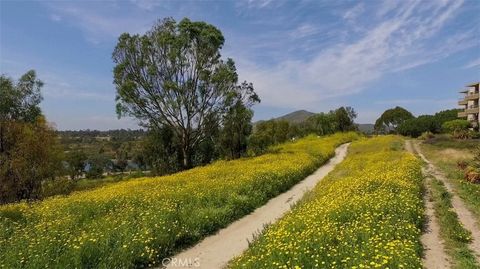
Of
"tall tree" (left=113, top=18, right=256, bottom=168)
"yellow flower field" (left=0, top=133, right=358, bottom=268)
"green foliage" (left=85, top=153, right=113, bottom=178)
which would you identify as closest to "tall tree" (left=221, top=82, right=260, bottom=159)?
"tall tree" (left=113, top=18, right=256, bottom=168)

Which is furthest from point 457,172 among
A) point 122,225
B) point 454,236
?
point 122,225

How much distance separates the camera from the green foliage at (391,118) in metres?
135

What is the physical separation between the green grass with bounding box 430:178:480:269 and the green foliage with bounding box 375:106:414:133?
124590mm

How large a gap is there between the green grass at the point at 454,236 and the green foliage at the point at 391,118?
12459 cm

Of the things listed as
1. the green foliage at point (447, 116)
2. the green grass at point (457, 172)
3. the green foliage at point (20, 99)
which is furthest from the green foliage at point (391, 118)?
the green foliage at point (20, 99)

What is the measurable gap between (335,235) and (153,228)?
5.53 metres

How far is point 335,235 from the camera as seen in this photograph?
10859 mm

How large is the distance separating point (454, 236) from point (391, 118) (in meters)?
135

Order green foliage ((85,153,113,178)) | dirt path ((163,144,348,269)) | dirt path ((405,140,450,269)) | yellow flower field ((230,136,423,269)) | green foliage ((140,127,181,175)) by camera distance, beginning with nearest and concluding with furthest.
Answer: yellow flower field ((230,136,423,269)) → dirt path ((405,140,450,269)) → dirt path ((163,144,348,269)) → green foliage ((140,127,181,175)) → green foliage ((85,153,113,178))

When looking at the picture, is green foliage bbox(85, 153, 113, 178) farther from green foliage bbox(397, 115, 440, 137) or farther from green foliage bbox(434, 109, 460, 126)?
green foliage bbox(434, 109, 460, 126)

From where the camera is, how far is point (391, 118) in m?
139

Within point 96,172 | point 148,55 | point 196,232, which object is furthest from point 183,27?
point 96,172

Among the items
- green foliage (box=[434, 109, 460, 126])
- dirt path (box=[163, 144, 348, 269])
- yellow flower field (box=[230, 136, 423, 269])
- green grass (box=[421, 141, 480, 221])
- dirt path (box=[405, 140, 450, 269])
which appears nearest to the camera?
yellow flower field (box=[230, 136, 423, 269])

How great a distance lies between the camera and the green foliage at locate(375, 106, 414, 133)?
13500cm
